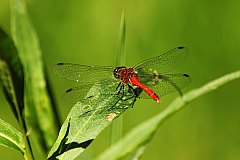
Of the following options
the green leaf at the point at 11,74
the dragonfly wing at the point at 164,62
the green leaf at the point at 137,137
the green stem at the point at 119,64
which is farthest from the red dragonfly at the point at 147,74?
the green leaf at the point at 137,137

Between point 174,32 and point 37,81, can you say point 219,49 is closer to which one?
point 174,32

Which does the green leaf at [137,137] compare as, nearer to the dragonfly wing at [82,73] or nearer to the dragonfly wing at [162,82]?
the dragonfly wing at [162,82]

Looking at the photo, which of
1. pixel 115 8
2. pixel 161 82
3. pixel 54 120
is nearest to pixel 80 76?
pixel 161 82

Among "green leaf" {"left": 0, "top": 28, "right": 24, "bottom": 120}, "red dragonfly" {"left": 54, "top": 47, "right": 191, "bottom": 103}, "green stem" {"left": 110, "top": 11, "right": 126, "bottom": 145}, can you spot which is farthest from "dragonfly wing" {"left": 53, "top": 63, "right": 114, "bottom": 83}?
"green leaf" {"left": 0, "top": 28, "right": 24, "bottom": 120}

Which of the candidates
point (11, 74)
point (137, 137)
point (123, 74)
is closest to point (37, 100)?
point (11, 74)

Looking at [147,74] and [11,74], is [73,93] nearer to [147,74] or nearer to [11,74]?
[147,74]

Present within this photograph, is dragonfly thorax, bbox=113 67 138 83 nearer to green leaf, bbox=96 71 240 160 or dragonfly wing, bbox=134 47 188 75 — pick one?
dragonfly wing, bbox=134 47 188 75
